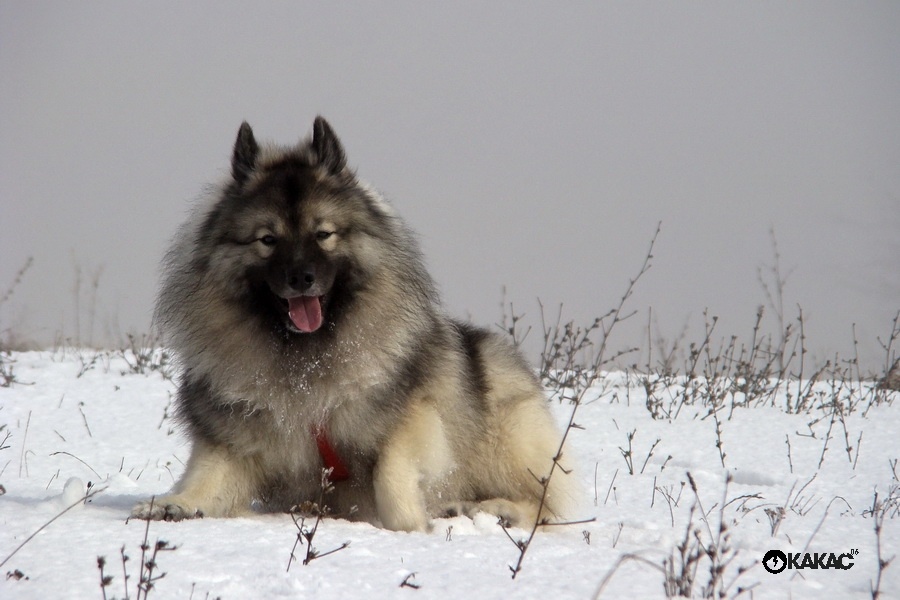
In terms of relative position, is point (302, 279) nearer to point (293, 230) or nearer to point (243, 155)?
point (293, 230)

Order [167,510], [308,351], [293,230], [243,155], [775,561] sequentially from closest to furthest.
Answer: [775,561]
[167,510]
[293,230]
[308,351]
[243,155]

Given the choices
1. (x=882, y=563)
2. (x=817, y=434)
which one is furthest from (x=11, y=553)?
(x=817, y=434)

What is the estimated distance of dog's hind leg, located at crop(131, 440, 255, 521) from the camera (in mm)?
3477

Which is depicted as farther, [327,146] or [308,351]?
[327,146]

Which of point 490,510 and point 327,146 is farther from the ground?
point 327,146

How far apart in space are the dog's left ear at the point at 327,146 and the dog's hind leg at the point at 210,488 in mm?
1504

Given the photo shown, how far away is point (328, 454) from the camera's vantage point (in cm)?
376

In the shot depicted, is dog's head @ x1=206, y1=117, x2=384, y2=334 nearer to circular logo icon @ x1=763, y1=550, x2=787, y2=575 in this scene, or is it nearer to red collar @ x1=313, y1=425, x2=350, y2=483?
red collar @ x1=313, y1=425, x2=350, y2=483

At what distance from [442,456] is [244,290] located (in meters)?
1.26

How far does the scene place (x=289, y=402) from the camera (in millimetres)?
3746

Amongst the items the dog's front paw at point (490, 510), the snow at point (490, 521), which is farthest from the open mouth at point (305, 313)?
the dog's front paw at point (490, 510)

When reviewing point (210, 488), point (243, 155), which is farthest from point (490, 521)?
point (243, 155)

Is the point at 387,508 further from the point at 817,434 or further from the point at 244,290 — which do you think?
the point at 817,434

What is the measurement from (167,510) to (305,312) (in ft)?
3.50
